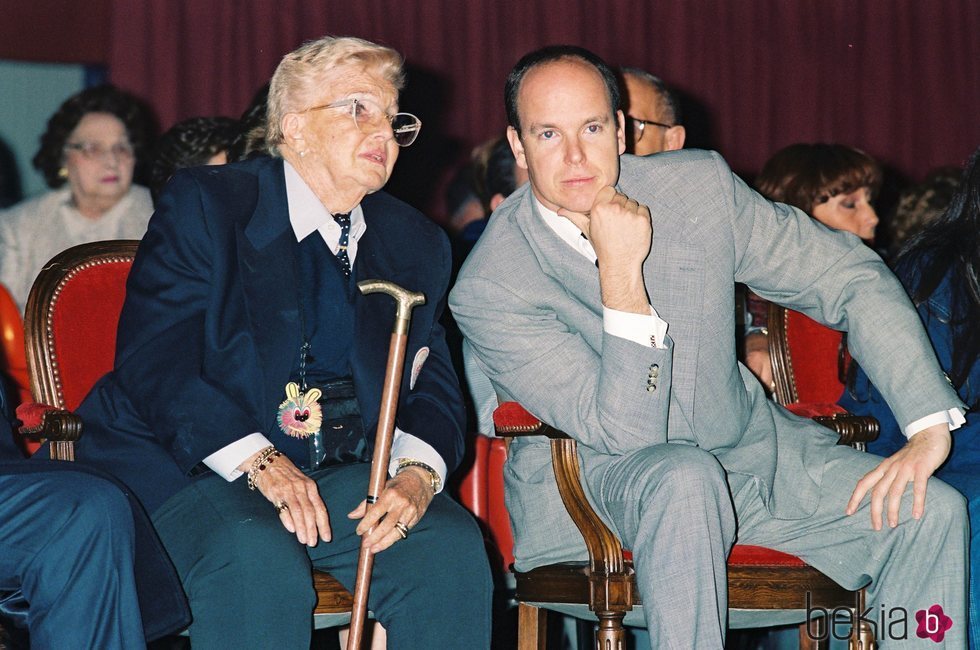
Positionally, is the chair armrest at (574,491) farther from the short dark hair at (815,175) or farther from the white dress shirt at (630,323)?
the short dark hair at (815,175)

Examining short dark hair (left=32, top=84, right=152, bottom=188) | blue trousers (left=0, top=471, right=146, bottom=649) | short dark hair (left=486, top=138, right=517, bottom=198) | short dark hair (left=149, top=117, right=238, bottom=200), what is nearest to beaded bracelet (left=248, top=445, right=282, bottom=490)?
blue trousers (left=0, top=471, right=146, bottom=649)

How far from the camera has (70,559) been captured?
1.88 metres

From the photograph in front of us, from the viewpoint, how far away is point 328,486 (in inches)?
89.3

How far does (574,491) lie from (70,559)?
3.03ft

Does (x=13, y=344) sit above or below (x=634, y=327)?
below

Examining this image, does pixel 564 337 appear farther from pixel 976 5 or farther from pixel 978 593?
pixel 976 5

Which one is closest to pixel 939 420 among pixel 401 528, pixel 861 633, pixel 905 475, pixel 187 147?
pixel 905 475

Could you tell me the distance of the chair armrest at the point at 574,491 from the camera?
220cm

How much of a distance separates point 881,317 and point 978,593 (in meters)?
0.56

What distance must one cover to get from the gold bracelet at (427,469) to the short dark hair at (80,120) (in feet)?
9.40

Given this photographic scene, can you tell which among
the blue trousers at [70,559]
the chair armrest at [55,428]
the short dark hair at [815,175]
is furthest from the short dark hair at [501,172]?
the blue trousers at [70,559]

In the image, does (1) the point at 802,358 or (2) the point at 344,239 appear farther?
(1) the point at 802,358

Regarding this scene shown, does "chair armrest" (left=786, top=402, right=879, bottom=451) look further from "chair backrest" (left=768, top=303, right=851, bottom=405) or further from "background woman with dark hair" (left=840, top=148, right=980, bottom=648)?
"chair backrest" (left=768, top=303, right=851, bottom=405)

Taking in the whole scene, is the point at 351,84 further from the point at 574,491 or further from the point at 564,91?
the point at 574,491
